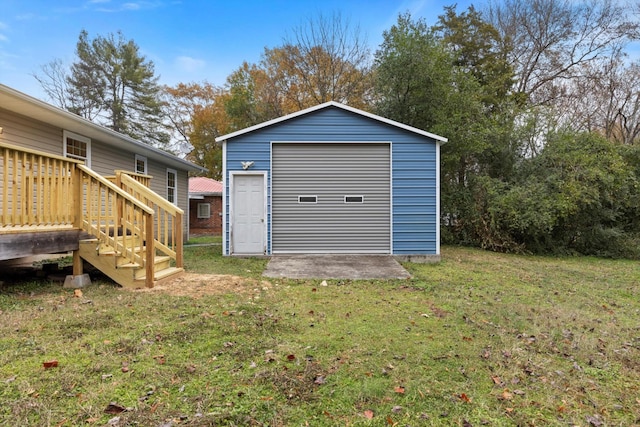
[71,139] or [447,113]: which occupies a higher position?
[447,113]

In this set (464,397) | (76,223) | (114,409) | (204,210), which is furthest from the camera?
(204,210)

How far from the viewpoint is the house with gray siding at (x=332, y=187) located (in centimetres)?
869

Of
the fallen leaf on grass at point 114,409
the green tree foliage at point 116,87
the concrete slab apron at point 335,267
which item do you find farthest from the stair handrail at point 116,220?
the green tree foliage at point 116,87

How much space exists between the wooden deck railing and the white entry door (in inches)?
150

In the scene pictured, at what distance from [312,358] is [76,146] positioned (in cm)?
819

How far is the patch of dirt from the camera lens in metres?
4.96

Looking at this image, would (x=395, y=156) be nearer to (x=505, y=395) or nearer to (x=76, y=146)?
(x=505, y=395)

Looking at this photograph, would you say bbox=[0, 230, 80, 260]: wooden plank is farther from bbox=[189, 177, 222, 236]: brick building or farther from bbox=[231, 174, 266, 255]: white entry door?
bbox=[189, 177, 222, 236]: brick building

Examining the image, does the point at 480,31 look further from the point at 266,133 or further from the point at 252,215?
the point at 252,215

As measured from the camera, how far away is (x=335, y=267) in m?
7.29

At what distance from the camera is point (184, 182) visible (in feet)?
46.9

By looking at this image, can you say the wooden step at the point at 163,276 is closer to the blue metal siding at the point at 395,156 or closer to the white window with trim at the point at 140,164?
the blue metal siding at the point at 395,156

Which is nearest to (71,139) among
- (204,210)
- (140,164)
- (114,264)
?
(140,164)

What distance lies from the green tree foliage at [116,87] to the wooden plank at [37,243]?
22387mm
